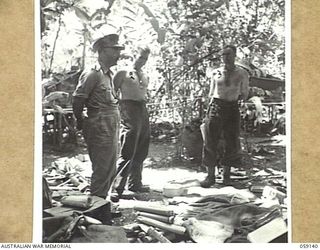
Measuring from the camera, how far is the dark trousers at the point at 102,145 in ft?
2.96

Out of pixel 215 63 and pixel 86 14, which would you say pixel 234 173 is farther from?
pixel 86 14

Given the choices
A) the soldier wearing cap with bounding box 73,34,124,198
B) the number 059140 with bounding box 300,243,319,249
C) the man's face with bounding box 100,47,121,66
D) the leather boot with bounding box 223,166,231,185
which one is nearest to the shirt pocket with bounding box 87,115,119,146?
the soldier wearing cap with bounding box 73,34,124,198

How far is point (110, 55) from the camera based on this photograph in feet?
2.93

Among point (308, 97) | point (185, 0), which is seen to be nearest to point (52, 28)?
point (185, 0)

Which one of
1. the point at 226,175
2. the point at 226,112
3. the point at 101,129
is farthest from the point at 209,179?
the point at 101,129

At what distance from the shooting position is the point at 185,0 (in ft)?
2.93

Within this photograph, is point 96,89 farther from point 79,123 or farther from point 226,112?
point 226,112

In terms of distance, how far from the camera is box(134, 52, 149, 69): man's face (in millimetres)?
894

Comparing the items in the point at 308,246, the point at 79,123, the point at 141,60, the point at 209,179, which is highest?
the point at 141,60

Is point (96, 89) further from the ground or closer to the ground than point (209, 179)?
further from the ground

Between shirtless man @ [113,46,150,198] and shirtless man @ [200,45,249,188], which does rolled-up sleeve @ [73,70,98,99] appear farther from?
shirtless man @ [200,45,249,188]

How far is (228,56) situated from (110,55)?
23 cm

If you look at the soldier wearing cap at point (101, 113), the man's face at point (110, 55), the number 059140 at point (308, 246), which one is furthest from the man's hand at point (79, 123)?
the number 059140 at point (308, 246)

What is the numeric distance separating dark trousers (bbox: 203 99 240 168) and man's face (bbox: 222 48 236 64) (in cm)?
8
